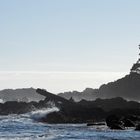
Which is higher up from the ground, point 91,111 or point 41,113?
point 41,113

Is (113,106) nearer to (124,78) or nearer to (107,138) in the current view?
(107,138)

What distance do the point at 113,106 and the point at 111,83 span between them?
72.6 m

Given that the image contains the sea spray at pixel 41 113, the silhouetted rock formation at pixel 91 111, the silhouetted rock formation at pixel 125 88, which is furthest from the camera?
the silhouetted rock formation at pixel 125 88

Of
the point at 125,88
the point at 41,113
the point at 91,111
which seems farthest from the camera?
the point at 125,88

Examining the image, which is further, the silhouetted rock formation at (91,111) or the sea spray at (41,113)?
the sea spray at (41,113)

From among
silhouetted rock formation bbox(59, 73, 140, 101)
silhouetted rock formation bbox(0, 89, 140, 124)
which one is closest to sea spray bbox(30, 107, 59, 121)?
silhouetted rock formation bbox(0, 89, 140, 124)

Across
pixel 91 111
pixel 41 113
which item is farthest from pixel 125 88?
pixel 91 111

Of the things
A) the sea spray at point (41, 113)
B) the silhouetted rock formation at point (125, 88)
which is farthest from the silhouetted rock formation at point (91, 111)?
the silhouetted rock formation at point (125, 88)

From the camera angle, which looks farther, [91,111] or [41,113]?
[41,113]

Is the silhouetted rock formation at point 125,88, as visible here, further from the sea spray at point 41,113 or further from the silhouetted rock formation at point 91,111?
the silhouetted rock formation at point 91,111

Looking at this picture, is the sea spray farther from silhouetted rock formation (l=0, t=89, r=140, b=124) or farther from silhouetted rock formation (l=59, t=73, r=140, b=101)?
silhouetted rock formation (l=59, t=73, r=140, b=101)

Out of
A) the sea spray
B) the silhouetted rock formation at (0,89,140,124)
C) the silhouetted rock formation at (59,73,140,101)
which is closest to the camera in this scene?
the silhouetted rock formation at (0,89,140,124)

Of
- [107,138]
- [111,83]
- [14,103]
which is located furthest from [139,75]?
[107,138]

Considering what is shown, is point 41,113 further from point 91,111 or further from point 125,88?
point 125,88
